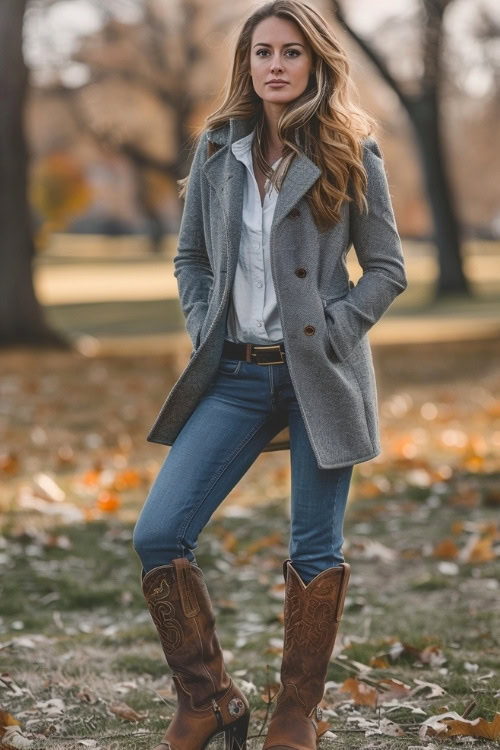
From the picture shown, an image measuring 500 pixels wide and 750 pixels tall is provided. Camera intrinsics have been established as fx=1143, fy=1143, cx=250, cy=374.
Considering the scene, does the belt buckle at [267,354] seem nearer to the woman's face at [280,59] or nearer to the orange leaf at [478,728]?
the woman's face at [280,59]

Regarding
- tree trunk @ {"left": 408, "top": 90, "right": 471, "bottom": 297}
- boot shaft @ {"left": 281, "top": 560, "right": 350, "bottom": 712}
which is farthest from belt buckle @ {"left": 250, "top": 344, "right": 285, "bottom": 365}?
tree trunk @ {"left": 408, "top": 90, "right": 471, "bottom": 297}

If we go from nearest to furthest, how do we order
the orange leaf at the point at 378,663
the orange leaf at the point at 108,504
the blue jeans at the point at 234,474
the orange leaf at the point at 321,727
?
1. the blue jeans at the point at 234,474
2. the orange leaf at the point at 321,727
3. the orange leaf at the point at 378,663
4. the orange leaf at the point at 108,504

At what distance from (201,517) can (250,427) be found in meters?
0.31

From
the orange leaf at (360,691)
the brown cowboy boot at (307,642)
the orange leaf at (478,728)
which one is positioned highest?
the brown cowboy boot at (307,642)

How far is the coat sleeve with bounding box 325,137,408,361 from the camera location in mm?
3332

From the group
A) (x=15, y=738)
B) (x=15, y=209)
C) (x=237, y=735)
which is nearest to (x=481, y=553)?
(x=237, y=735)

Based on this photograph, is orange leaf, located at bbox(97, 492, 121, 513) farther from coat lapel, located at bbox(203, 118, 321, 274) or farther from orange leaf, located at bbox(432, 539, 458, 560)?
coat lapel, located at bbox(203, 118, 321, 274)

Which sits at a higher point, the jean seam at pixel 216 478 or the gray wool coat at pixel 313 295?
the gray wool coat at pixel 313 295

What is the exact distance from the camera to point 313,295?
328 centimetres

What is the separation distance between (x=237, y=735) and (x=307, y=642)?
1.14 ft

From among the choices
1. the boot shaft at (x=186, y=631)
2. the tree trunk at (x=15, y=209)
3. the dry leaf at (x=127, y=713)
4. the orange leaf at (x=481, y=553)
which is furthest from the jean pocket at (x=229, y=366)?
the tree trunk at (x=15, y=209)

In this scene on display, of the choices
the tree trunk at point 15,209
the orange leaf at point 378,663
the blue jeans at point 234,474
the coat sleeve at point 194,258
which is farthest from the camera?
the tree trunk at point 15,209

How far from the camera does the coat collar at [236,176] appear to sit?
129 inches

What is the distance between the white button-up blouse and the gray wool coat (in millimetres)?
44
